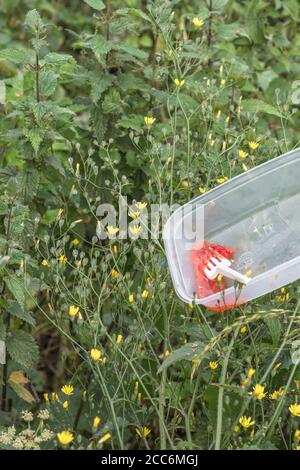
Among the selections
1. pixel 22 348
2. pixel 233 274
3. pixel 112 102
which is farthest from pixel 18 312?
pixel 112 102

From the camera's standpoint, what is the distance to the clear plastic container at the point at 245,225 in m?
2.09

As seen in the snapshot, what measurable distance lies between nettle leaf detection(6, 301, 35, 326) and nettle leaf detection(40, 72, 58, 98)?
0.56 m

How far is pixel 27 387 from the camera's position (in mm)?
2482

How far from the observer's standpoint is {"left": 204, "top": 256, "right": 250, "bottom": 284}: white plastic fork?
6.40ft

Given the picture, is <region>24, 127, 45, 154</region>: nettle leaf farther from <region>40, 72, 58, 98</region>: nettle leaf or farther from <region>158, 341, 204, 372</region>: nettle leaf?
<region>158, 341, 204, 372</region>: nettle leaf

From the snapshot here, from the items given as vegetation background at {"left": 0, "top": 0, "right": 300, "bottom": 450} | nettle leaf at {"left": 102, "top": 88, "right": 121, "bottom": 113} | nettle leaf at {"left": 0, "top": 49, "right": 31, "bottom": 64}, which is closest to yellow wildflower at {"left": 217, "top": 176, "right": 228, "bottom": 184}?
vegetation background at {"left": 0, "top": 0, "right": 300, "bottom": 450}

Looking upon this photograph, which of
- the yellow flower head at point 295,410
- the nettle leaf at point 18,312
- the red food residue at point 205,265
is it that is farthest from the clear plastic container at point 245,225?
the nettle leaf at point 18,312

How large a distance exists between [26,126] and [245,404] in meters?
0.97

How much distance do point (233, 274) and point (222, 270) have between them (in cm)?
5

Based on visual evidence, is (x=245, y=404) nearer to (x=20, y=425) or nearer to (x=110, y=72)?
(x=20, y=425)

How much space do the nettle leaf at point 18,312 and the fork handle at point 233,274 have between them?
0.50 m

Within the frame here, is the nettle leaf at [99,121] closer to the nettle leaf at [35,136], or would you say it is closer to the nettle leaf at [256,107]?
the nettle leaf at [35,136]

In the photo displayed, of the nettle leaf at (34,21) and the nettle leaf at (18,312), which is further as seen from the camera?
the nettle leaf at (34,21)

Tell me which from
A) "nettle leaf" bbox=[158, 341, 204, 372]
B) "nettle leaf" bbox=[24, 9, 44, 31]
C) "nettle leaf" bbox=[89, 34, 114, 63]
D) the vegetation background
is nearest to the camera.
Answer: "nettle leaf" bbox=[158, 341, 204, 372]
